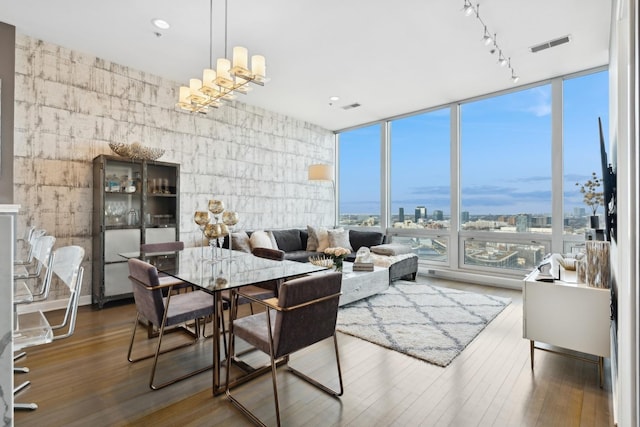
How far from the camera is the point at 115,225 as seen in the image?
385 centimetres

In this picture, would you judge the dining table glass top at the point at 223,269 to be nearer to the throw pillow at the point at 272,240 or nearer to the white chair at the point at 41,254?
the white chair at the point at 41,254

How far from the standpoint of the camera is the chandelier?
8.16 ft

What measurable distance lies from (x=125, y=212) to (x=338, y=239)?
345cm

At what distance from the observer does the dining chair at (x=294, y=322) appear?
1705 mm

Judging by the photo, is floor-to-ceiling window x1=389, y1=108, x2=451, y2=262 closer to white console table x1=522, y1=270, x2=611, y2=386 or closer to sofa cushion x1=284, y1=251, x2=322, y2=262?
sofa cushion x1=284, y1=251, x2=322, y2=262

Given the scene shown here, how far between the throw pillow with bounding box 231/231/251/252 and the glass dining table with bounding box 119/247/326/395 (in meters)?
1.74

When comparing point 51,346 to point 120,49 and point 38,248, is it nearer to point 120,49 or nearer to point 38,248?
point 38,248

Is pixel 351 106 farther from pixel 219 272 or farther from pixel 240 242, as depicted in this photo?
pixel 219 272

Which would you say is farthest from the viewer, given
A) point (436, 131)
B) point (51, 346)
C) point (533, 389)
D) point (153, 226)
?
point (436, 131)

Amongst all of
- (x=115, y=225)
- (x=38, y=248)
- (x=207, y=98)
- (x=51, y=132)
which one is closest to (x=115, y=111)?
(x=51, y=132)

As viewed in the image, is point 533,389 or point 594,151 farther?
point 594,151

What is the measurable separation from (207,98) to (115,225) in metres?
2.14

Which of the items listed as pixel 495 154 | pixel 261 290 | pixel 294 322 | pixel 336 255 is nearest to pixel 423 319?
pixel 336 255

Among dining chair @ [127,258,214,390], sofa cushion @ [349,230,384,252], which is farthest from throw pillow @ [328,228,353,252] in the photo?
dining chair @ [127,258,214,390]
